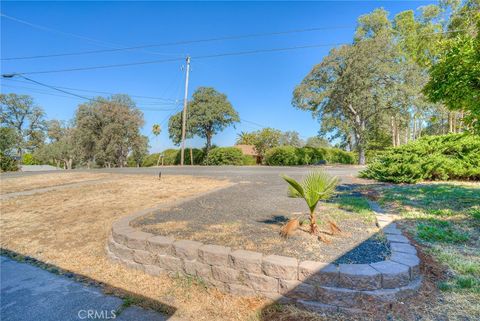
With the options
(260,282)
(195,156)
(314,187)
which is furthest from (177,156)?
(260,282)

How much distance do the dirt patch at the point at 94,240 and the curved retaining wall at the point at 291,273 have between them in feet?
0.41

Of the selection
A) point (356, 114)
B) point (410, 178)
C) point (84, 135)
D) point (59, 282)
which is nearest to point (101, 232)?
point (59, 282)

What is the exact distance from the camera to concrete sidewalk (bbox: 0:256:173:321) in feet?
6.48

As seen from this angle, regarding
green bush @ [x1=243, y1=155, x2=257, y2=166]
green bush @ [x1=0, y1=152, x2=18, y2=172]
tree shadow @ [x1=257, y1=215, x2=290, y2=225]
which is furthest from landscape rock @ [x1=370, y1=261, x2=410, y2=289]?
green bush @ [x1=0, y1=152, x2=18, y2=172]

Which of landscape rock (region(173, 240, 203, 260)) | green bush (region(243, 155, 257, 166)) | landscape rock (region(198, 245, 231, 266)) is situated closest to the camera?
landscape rock (region(198, 245, 231, 266))

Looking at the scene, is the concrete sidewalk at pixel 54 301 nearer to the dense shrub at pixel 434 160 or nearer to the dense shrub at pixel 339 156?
the dense shrub at pixel 434 160

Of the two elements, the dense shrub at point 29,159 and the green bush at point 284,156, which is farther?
the dense shrub at point 29,159

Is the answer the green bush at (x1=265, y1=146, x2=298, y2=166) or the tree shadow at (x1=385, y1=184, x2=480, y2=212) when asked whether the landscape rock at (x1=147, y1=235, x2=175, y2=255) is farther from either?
the green bush at (x1=265, y1=146, x2=298, y2=166)

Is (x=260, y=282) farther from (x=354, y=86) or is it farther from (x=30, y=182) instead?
(x=354, y=86)

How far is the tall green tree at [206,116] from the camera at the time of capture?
24578 millimetres

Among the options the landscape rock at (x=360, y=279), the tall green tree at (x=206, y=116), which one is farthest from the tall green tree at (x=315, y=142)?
the landscape rock at (x=360, y=279)

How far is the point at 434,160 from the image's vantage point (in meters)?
7.10
